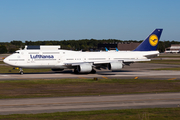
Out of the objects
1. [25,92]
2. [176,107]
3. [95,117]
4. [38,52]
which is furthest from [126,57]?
[95,117]

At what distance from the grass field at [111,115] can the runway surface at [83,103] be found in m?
1.30

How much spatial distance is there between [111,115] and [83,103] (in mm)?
4989

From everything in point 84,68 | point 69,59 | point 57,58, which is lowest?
point 84,68

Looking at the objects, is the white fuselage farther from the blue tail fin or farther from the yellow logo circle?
the yellow logo circle

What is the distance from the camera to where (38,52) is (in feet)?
172

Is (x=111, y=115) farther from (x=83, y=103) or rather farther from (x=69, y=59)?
(x=69, y=59)

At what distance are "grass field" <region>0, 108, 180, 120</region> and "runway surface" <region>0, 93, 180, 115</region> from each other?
130 centimetres

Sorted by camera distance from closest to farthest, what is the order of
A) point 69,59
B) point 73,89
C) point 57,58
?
point 73,89 < point 57,58 < point 69,59

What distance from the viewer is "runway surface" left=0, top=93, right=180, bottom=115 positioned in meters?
21.2

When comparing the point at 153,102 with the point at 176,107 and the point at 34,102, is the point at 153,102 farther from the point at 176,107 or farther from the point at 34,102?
the point at 34,102

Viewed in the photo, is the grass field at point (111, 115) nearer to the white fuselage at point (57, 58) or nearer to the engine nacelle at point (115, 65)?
the engine nacelle at point (115, 65)

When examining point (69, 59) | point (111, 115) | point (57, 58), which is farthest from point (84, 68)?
point (111, 115)

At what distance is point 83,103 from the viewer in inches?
934

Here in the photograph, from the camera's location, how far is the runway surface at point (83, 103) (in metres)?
21.2
